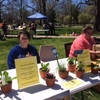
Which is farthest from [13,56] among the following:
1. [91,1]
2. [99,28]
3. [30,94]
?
[91,1]

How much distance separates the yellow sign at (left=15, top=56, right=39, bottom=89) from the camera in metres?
1.38

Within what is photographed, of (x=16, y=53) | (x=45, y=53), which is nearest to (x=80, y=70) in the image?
(x=16, y=53)

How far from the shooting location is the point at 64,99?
1.25 metres

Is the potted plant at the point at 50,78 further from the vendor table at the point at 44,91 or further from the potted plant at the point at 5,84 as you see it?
the potted plant at the point at 5,84

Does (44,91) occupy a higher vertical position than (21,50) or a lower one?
lower

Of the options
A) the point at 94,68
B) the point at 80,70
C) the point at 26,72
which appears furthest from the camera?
the point at 94,68

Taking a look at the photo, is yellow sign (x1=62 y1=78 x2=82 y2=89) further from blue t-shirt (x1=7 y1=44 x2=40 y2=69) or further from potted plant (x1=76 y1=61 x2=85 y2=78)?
blue t-shirt (x1=7 y1=44 x2=40 y2=69)

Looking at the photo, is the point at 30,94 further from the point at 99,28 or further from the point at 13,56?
the point at 99,28

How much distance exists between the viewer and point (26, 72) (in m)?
1.41

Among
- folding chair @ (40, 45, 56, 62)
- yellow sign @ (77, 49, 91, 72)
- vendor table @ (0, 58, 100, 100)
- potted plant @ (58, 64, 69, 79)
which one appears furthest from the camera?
folding chair @ (40, 45, 56, 62)

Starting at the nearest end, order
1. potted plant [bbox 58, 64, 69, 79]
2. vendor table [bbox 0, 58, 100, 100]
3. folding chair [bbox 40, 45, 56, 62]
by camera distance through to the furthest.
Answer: vendor table [bbox 0, 58, 100, 100] < potted plant [bbox 58, 64, 69, 79] < folding chair [bbox 40, 45, 56, 62]

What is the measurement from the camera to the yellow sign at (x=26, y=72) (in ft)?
4.53

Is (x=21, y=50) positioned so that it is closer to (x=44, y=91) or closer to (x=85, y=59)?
(x=85, y=59)

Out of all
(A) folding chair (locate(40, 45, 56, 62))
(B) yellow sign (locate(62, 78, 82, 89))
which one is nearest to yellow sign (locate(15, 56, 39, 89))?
(B) yellow sign (locate(62, 78, 82, 89))
